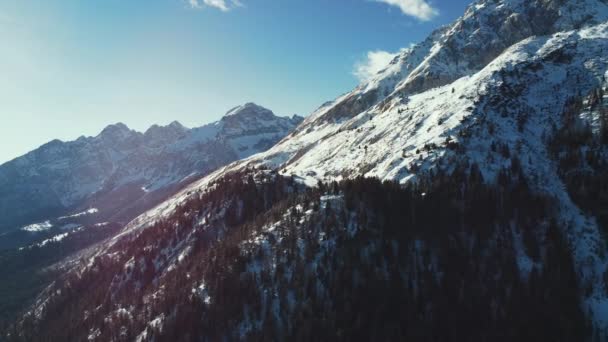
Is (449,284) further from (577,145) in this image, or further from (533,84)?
(533,84)

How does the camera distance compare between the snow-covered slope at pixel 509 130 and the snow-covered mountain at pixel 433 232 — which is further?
the snow-covered slope at pixel 509 130

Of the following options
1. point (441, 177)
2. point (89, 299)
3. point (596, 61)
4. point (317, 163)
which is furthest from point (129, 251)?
point (596, 61)

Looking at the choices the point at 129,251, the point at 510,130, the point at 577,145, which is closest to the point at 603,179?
the point at 577,145

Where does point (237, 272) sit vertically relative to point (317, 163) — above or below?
below

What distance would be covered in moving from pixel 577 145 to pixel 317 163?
9149cm

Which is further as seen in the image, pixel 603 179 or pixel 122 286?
pixel 122 286

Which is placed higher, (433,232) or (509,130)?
(509,130)

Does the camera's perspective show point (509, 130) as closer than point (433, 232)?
No

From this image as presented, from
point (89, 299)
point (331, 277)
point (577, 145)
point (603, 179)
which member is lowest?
point (89, 299)

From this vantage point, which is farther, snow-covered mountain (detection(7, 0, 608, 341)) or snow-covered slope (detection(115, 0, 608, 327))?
snow-covered slope (detection(115, 0, 608, 327))

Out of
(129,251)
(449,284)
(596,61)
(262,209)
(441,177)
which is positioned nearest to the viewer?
(449,284)

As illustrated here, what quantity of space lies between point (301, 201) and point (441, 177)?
31.8 metres

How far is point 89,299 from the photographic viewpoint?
438 feet

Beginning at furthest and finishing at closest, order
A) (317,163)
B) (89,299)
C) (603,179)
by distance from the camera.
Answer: (317,163) < (89,299) < (603,179)
